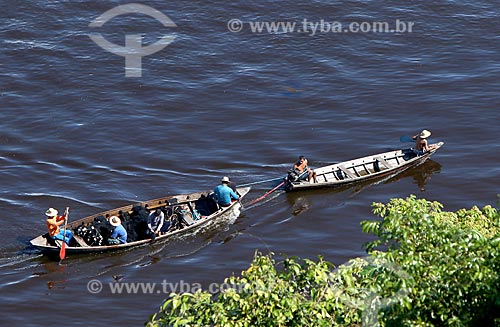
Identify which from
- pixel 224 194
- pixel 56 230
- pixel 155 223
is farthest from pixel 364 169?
pixel 56 230

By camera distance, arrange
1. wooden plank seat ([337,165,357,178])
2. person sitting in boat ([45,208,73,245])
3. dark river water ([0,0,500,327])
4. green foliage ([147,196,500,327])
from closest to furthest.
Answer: green foliage ([147,196,500,327]), person sitting in boat ([45,208,73,245]), dark river water ([0,0,500,327]), wooden plank seat ([337,165,357,178])

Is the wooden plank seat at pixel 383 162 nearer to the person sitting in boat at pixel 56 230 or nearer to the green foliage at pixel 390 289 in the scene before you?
the person sitting in boat at pixel 56 230

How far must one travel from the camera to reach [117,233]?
25.3 metres

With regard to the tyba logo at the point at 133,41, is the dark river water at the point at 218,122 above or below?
below

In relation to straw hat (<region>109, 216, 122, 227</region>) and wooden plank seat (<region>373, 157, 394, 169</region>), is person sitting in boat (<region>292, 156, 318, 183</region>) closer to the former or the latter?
wooden plank seat (<region>373, 157, 394, 169</region>)

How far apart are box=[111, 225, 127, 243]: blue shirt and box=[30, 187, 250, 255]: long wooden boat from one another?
0.21 m

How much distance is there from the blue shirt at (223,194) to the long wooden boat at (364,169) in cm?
280

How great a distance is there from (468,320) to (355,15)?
34077 millimetres

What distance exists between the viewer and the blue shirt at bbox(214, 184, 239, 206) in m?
27.1

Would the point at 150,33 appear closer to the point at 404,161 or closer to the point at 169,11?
the point at 169,11

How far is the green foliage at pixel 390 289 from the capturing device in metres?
12.6

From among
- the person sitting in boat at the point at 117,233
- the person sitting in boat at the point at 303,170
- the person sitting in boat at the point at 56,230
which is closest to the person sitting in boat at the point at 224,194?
the person sitting in boat at the point at 303,170

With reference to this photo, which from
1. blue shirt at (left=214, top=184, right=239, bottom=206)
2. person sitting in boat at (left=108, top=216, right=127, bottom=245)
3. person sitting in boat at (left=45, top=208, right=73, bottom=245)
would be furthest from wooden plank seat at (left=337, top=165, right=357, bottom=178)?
person sitting in boat at (left=45, top=208, right=73, bottom=245)

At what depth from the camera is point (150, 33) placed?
4406 centimetres
